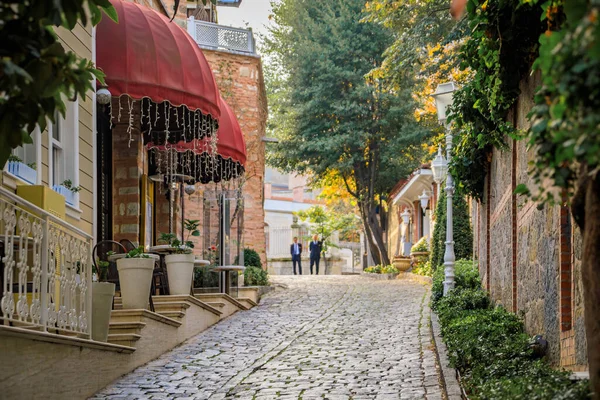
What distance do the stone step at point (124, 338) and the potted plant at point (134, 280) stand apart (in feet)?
2.48

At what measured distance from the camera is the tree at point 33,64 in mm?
4301

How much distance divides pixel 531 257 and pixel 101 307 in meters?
4.66

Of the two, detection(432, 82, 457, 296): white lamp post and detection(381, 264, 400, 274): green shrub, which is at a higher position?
detection(432, 82, 457, 296): white lamp post

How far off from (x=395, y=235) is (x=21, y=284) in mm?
37163

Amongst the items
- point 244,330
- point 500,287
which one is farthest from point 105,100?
point 500,287

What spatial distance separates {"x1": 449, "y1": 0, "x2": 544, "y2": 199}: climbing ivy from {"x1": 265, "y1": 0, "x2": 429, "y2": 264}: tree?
19886mm

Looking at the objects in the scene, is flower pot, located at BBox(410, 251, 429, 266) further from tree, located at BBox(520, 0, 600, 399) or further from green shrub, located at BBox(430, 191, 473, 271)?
tree, located at BBox(520, 0, 600, 399)

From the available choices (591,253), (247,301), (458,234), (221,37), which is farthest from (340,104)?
(591,253)

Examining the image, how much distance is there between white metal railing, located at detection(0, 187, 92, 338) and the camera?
7.33 meters

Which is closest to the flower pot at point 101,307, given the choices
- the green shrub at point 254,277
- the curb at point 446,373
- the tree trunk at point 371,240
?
the curb at point 446,373

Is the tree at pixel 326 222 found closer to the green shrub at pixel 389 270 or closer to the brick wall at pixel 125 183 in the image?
the green shrub at pixel 389 270

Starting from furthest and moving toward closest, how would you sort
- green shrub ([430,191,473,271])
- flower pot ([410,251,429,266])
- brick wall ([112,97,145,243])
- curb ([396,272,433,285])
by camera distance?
flower pot ([410,251,429,266]), curb ([396,272,433,285]), green shrub ([430,191,473,271]), brick wall ([112,97,145,243])

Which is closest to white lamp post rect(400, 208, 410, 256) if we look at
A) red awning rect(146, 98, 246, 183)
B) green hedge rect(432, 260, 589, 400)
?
red awning rect(146, 98, 246, 183)

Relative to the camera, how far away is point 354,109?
31.9m
